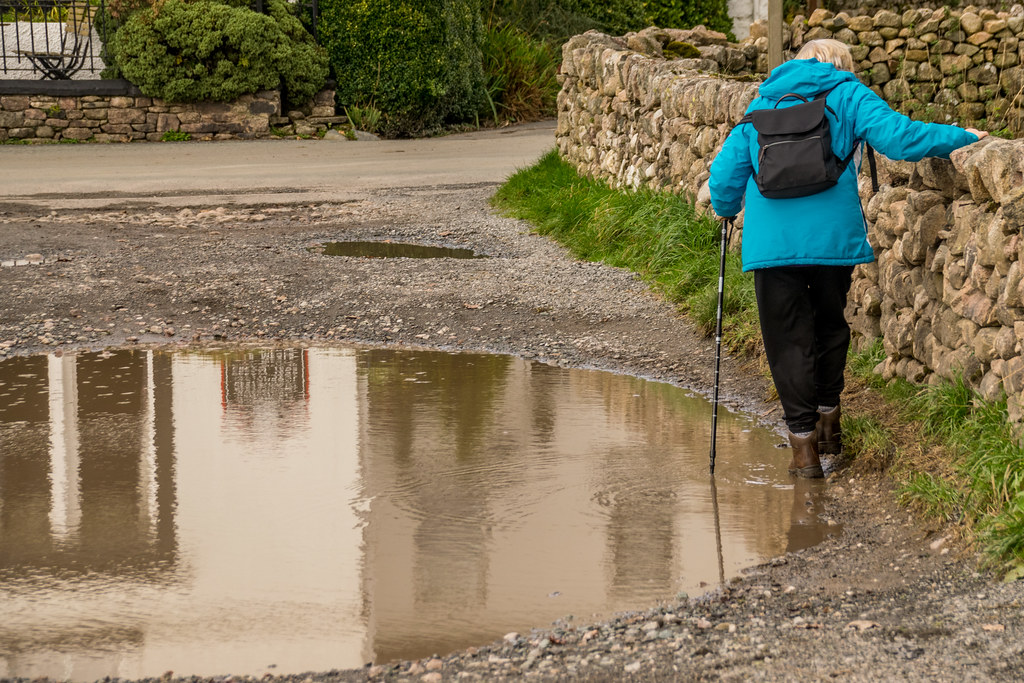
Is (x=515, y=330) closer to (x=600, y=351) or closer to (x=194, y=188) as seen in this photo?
(x=600, y=351)

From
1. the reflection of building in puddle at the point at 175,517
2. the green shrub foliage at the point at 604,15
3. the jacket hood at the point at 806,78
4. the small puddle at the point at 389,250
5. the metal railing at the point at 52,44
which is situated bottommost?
the reflection of building in puddle at the point at 175,517

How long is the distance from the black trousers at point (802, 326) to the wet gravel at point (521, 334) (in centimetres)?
39

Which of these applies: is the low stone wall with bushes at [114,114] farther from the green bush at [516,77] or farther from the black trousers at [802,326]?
the black trousers at [802,326]

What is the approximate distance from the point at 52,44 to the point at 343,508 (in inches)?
729

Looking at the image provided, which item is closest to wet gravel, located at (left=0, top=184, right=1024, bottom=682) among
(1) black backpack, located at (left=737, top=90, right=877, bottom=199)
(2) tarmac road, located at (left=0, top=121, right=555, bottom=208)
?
(2) tarmac road, located at (left=0, top=121, right=555, bottom=208)

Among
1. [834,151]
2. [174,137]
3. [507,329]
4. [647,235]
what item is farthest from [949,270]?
[174,137]

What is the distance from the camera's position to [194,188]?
14.1 m

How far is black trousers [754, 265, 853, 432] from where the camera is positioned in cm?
497

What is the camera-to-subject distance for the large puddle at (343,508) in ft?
12.8

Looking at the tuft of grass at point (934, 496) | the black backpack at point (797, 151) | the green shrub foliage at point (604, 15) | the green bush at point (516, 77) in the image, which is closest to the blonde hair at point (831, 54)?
the black backpack at point (797, 151)

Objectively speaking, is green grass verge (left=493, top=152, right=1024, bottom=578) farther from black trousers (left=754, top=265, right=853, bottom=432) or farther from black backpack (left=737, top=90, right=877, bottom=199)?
black backpack (left=737, top=90, right=877, bottom=199)

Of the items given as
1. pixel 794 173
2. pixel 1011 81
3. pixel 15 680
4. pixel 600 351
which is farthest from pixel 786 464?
pixel 1011 81

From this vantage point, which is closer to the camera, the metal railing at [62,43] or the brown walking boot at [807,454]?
the brown walking boot at [807,454]

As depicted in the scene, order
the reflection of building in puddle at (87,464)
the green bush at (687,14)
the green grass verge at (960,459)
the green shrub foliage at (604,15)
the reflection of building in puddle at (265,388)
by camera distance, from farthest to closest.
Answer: the green bush at (687,14), the green shrub foliage at (604,15), the reflection of building in puddle at (265,388), the reflection of building in puddle at (87,464), the green grass verge at (960,459)
